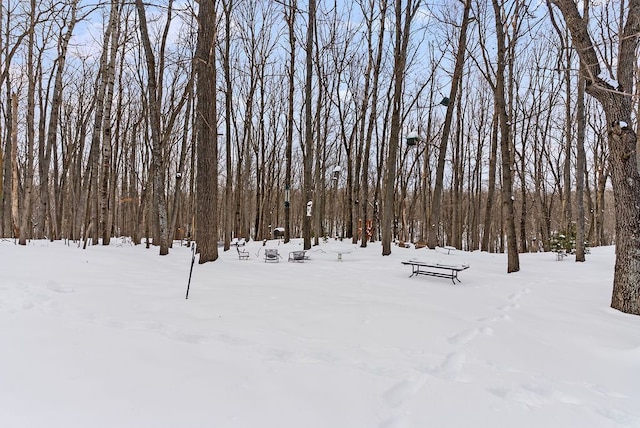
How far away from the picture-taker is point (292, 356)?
338cm

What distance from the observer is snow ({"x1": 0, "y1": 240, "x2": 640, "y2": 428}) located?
8.07 ft

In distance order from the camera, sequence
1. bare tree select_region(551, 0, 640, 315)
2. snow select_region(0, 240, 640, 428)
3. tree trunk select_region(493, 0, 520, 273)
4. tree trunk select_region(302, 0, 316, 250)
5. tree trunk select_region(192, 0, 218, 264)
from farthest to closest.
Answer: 1. tree trunk select_region(302, 0, 316, 250)
2. tree trunk select_region(493, 0, 520, 273)
3. tree trunk select_region(192, 0, 218, 264)
4. bare tree select_region(551, 0, 640, 315)
5. snow select_region(0, 240, 640, 428)

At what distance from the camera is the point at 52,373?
2.66m

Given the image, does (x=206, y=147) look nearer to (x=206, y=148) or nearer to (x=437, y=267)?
(x=206, y=148)

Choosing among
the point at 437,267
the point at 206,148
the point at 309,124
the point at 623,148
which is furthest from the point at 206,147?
the point at 623,148

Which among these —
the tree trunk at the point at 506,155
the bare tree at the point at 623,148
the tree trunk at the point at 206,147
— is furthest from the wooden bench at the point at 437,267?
the tree trunk at the point at 206,147

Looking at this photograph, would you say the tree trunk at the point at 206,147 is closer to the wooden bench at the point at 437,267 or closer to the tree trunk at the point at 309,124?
the wooden bench at the point at 437,267

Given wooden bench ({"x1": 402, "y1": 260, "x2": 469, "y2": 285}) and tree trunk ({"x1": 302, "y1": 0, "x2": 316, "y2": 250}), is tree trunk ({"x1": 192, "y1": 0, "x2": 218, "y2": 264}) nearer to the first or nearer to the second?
wooden bench ({"x1": 402, "y1": 260, "x2": 469, "y2": 285})

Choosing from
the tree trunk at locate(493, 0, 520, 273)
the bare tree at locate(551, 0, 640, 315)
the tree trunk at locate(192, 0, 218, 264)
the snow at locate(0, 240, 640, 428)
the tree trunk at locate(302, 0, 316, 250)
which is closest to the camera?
the snow at locate(0, 240, 640, 428)

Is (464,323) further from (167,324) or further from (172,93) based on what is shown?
(172,93)

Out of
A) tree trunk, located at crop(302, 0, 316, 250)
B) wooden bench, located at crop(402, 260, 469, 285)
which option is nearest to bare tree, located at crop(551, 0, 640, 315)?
wooden bench, located at crop(402, 260, 469, 285)

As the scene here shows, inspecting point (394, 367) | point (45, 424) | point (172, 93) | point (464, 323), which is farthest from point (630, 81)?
point (172, 93)

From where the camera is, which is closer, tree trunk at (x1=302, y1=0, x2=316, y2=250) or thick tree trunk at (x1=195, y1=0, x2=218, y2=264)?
thick tree trunk at (x1=195, y1=0, x2=218, y2=264)

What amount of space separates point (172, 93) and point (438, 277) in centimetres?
1573
